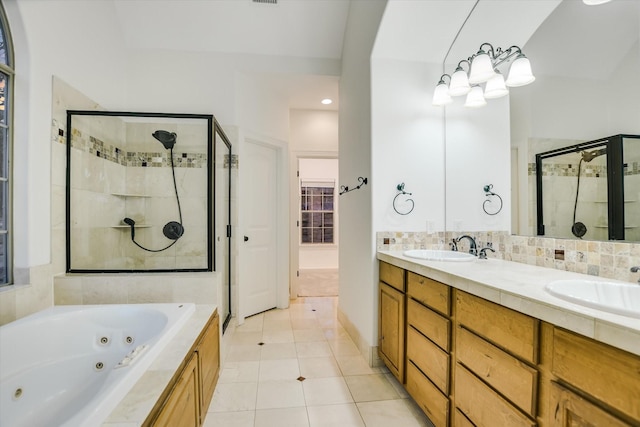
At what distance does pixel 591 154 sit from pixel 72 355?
273cm

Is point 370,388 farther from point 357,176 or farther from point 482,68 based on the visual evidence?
point 482,68

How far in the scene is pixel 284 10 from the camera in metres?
2.89

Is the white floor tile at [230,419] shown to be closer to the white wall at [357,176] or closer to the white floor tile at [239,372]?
the white floor tile at [239,372]

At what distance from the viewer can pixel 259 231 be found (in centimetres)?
353

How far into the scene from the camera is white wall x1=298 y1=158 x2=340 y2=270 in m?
6.49

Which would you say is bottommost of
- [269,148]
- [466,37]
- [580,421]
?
[580,421]

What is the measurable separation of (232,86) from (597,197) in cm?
299

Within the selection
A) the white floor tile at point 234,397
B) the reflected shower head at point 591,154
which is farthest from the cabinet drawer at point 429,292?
the white floor tile at point 234,397

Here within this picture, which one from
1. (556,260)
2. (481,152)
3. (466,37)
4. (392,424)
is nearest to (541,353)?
(556,260)

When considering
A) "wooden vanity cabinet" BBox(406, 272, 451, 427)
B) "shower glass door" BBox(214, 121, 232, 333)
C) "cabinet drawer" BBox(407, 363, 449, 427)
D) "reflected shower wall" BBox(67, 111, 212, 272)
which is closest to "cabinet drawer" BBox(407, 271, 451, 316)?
"wooden vanity cabinet" BBox(406, 272, 451, 427)

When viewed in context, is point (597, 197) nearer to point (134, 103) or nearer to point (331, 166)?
point (134, 103)

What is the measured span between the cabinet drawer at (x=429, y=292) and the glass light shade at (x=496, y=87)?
50.5 inches

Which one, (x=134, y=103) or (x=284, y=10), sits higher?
(x=284, y=10)

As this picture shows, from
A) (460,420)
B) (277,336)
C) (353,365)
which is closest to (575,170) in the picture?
(460,420)
